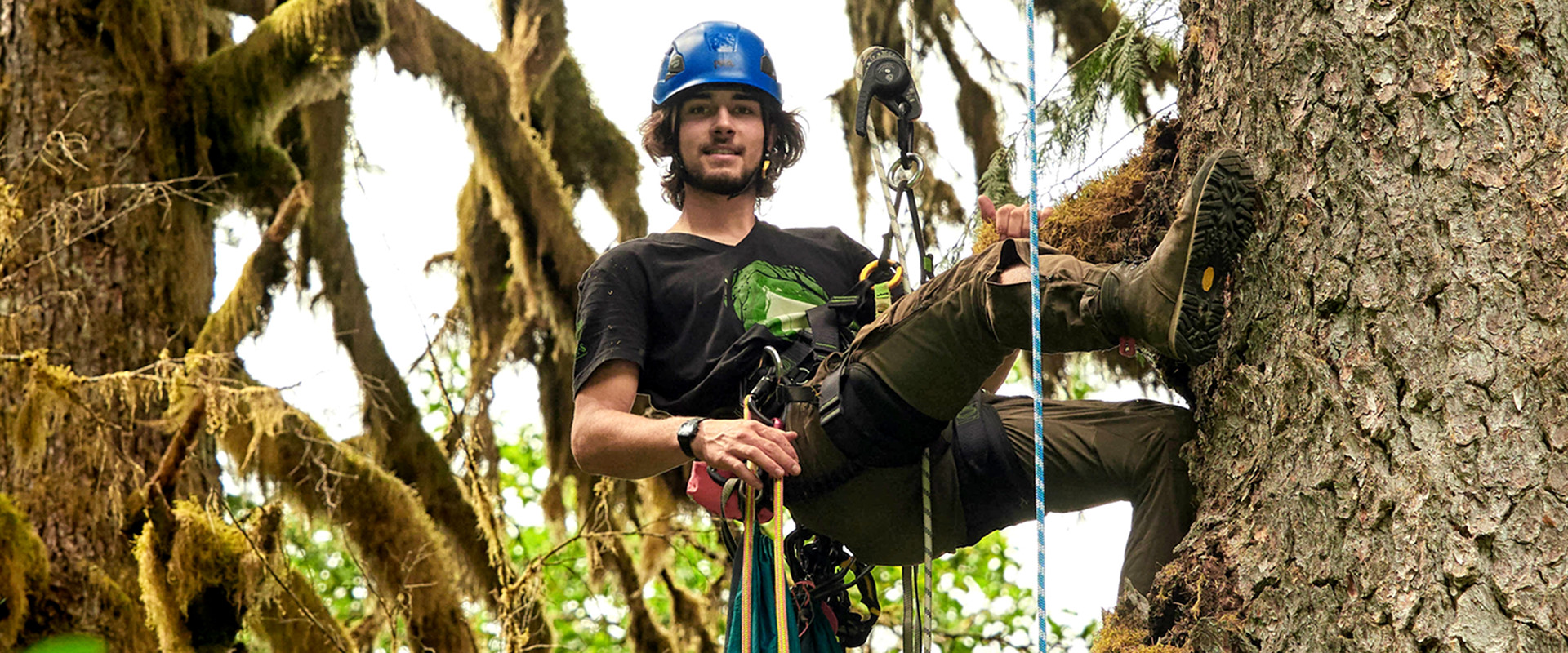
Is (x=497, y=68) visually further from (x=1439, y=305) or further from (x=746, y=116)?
(x=1439, y=305)

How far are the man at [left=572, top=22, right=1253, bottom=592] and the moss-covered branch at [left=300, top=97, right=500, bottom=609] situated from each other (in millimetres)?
3475

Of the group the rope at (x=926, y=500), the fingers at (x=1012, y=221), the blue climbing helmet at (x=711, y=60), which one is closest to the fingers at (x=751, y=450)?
the rope at (x=926, y=500)

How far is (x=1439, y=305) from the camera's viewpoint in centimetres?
A: 221

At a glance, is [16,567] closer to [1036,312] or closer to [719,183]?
[719,183]

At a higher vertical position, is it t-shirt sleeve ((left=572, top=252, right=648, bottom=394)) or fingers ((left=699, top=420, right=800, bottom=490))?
t-shirt sleeve ((left=572, top=252, right=648, bottom=394))

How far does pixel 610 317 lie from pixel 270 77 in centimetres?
347

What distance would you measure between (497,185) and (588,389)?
4.25 m

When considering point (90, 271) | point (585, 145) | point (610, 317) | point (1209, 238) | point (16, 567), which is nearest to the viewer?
point (1209, 238)

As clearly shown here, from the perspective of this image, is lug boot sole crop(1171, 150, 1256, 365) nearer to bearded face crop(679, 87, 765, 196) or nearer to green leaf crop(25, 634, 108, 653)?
bearded face crop(679, 87, 765, 196)

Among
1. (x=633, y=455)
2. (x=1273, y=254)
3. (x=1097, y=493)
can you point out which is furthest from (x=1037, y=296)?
(x=633, y=455)

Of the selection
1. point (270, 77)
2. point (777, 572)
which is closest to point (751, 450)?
point (777, 572)

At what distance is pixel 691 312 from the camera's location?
348 cm

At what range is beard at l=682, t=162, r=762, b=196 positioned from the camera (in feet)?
12.2

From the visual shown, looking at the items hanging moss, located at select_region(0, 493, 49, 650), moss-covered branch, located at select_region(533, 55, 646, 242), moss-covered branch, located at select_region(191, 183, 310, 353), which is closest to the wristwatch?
hanging moss, located at select_region(0, 493, 49, 650)
